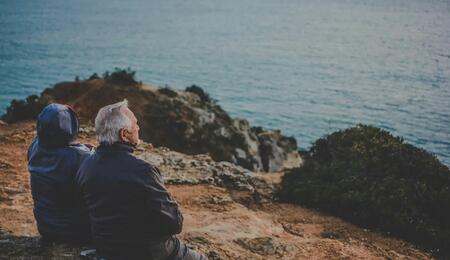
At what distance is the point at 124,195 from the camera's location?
14.3 ft

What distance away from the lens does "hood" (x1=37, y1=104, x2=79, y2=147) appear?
16.5 ft

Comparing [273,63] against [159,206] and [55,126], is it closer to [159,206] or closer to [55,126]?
[55,126]

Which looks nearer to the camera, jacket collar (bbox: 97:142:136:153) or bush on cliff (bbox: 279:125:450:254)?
jacket collar (bbox: 97:142:136:153)

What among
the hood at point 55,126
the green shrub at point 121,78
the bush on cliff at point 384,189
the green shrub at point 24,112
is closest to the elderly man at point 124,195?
the hood at point 55,126

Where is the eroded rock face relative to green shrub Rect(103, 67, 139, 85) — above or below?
below

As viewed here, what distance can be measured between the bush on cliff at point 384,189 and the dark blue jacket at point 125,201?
8.20m

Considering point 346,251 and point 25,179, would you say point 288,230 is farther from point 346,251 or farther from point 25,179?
point 25,179

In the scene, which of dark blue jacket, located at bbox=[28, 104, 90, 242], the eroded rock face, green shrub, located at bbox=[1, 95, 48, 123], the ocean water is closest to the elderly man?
dark blue jacket, located at bbox=[28, 104, 90, 242]

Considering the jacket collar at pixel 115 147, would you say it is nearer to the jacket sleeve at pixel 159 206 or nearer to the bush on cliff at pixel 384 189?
the jacket sleeve at pixel 159 206

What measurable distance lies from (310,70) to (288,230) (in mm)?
50753

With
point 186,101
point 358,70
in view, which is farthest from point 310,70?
point 186,101

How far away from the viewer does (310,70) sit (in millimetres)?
59031

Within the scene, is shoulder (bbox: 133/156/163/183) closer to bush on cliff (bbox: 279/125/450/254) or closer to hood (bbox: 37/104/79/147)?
hood (bbox: 37/104/79/147)

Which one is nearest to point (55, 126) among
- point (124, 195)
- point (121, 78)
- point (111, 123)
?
point (111, 123)
